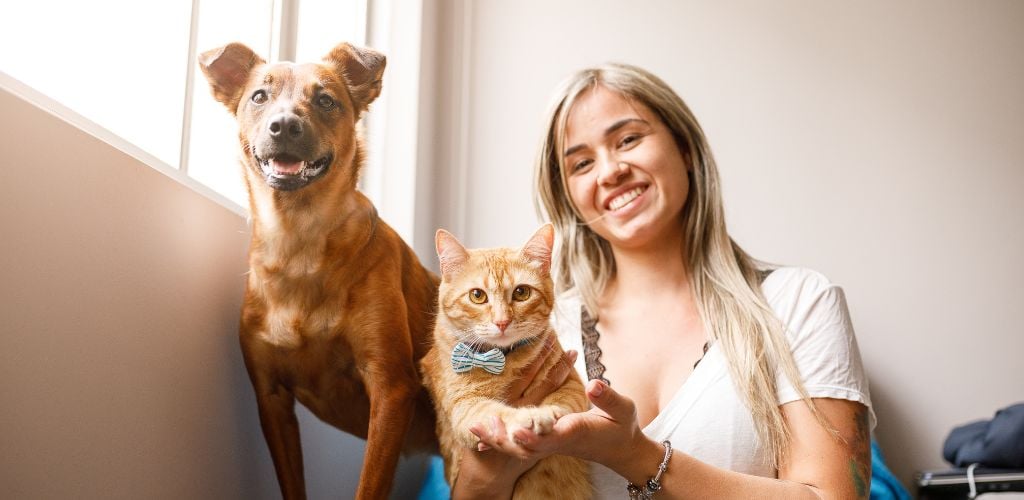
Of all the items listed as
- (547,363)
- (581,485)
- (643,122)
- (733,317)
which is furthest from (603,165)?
Answer: (581,485)

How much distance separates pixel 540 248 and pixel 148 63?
854 millimetres

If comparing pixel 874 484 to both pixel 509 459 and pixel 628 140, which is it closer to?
pixel 628 140

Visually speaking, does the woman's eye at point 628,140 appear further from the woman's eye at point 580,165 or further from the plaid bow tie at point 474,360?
the plaid bow tie at point 474,360

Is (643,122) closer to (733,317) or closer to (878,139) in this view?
(733,317)

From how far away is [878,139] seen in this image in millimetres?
2535

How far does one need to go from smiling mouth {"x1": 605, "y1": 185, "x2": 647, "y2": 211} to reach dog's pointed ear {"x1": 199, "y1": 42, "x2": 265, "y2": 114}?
0.93m

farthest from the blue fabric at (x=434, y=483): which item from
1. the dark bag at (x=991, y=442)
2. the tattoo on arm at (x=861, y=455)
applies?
the dark bag at (x=991, y=442)

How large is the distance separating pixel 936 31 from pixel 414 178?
6.40ft

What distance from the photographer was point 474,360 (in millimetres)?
1100

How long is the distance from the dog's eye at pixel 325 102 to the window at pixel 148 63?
0.13 metres

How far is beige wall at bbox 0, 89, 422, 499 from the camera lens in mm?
795

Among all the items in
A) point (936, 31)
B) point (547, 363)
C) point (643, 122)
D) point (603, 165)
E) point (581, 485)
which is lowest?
point (581, 485)

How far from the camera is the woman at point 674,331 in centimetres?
122

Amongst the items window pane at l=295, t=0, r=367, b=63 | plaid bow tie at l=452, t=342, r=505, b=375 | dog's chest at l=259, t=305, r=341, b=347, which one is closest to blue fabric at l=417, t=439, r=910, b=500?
plaid bow tie at l=452, t=342, r=505, b=375
